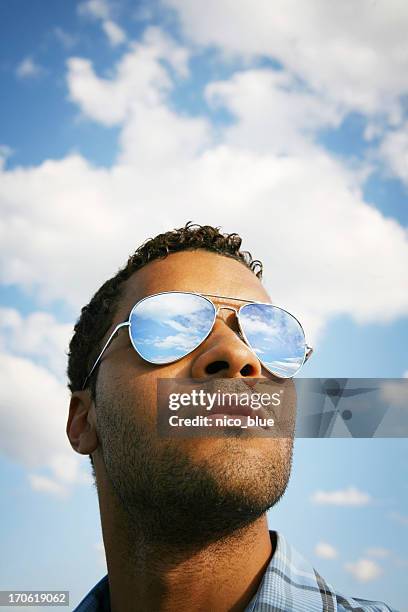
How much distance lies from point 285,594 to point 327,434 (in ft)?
5.66

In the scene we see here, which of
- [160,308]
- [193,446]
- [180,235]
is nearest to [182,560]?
[193,446]

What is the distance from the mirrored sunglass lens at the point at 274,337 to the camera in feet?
13.9

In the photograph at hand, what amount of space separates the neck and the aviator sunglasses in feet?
3.57

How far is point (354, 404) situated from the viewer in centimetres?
517

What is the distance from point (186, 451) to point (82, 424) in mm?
1405

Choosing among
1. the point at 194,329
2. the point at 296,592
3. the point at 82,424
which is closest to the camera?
the point at 296,592

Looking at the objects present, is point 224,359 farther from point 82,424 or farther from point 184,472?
point 82,424

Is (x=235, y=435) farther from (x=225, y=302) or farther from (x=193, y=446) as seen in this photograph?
(x=225, y=302)

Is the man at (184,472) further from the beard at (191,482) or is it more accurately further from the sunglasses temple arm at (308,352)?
the sunglasses temple arm at (308,352)

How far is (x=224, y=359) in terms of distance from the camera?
12.8 ft

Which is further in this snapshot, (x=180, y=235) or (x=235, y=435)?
(x=180, y=235)

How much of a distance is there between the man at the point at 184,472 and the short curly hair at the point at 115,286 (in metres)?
0.10

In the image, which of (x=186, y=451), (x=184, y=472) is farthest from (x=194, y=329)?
(x=184, y=472)

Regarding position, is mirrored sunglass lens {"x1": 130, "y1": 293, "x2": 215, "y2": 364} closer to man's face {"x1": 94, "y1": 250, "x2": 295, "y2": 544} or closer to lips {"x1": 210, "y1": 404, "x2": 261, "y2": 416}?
man's face {"x1": 94, "y1": 250, "x2": 295, "y2": 544}
